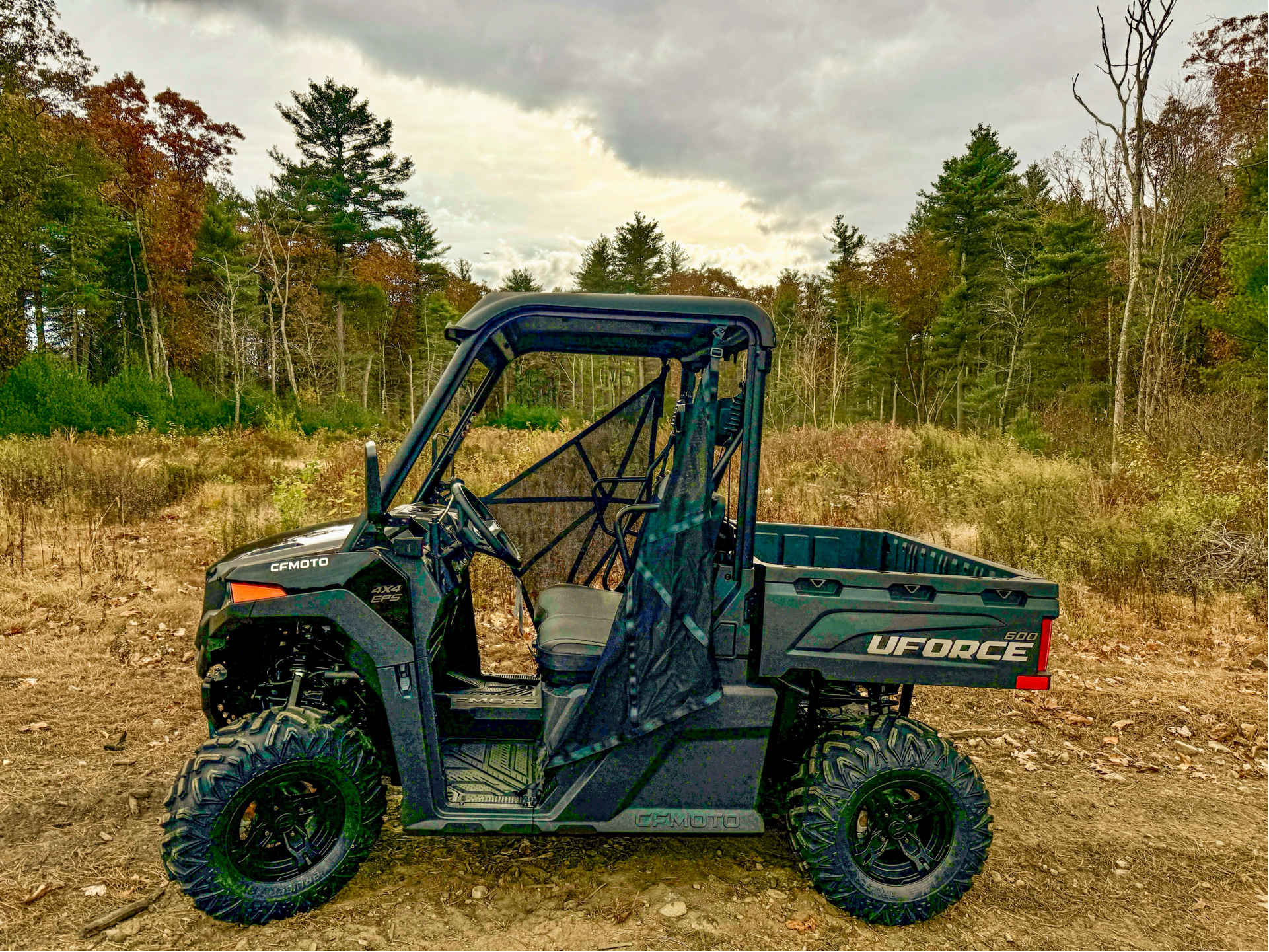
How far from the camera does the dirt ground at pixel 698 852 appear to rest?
2646 mm

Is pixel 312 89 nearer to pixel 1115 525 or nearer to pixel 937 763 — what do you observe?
pixel 1115 525

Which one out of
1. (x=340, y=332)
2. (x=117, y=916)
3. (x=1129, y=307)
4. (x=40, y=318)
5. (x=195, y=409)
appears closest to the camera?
(x=117, y=916)

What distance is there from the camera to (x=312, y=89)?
31.8m

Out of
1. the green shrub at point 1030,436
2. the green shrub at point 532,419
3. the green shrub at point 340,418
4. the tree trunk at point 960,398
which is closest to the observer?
the green shrub at point 532,419

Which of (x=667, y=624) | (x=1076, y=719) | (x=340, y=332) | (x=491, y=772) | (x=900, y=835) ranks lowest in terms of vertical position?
(x=1076, y=719)

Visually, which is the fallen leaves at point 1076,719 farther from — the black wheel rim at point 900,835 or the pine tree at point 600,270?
the pine tree at point 600,270

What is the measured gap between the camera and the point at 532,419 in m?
9.11

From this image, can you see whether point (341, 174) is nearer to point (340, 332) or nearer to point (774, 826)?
point (340, 332)

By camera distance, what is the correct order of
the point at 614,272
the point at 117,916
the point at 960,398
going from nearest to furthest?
1. the point at 117,916
2. the point at 960,398
3. the point at 614,272

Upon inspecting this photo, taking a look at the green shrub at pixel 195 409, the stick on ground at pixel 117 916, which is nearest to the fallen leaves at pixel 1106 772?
the stick on ground at pixel 117 916

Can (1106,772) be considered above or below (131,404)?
below

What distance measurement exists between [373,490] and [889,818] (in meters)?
2.25

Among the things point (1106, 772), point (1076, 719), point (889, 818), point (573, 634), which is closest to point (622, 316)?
point (573, 634)

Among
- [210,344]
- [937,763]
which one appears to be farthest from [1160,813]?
[210,344]
